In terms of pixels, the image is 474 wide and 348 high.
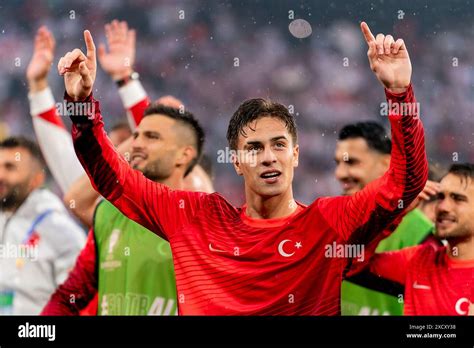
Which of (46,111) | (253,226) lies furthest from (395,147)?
(46,111)

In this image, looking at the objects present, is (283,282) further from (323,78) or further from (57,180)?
(57,180)

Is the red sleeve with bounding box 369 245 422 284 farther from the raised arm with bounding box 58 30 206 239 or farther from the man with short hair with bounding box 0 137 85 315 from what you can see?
the man with short hair with bounding box 0 137 85 315

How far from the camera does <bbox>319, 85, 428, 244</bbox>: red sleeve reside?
3.12 m

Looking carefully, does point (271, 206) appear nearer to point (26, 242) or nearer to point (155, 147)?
point (155, 147)

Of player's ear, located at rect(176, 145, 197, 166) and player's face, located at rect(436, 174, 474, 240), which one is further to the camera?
player's ear, located at rect(176, 145, 197, 166)

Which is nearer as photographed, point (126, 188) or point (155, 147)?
point (126, 188)

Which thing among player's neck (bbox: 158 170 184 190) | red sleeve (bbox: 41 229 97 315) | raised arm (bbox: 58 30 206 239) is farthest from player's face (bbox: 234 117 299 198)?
red sleeve (bbox: 41 229 97 315)

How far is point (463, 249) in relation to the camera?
3.75 meters

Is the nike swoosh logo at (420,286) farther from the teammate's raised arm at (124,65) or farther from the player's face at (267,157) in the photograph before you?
the teammate's raised arm at (124,65)

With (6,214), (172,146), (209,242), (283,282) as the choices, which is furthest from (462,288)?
(6,214)

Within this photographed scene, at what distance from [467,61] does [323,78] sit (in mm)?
635

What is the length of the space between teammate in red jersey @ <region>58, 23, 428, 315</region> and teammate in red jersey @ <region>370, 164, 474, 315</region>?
44 centimetres

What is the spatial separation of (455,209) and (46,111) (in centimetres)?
190
